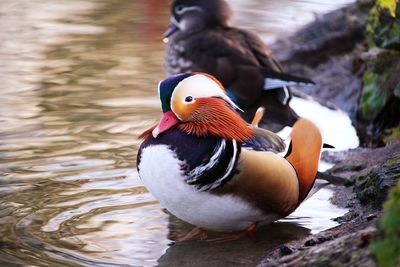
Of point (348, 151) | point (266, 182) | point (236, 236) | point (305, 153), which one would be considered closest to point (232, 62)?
point (348, 151)

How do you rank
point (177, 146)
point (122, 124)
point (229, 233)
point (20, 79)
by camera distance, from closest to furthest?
point (177, 146), point (229, 233), point (122, 124), point (20, 79)

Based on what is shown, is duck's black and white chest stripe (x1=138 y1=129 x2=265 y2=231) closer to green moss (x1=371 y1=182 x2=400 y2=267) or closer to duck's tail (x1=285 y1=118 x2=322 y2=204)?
duck's tail (x1=285 y1=118 x2=322 y2=204)

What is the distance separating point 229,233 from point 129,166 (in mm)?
1262

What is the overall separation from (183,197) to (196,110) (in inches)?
17.6

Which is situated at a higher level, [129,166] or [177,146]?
[177,146]

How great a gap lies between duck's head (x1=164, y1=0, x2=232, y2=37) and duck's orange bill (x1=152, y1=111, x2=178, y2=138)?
3.28m

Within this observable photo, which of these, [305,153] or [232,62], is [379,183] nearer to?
[305,153]

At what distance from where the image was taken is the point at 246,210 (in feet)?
15.2

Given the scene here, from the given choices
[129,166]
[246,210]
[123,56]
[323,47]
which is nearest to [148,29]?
[123,56]

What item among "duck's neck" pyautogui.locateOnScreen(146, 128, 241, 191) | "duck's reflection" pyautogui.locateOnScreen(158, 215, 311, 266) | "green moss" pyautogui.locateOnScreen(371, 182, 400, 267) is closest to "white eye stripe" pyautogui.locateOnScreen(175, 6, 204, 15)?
"duck's reflection" pyautogui.locateOnScreen(158, 215, 311, 266)

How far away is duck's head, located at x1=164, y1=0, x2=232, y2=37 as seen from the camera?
7.91 metres

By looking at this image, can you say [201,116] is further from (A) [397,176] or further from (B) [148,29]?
(B) [148,29]

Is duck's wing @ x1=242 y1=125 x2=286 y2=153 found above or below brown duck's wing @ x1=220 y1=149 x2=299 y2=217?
above

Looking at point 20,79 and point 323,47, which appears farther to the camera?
point 323,47
